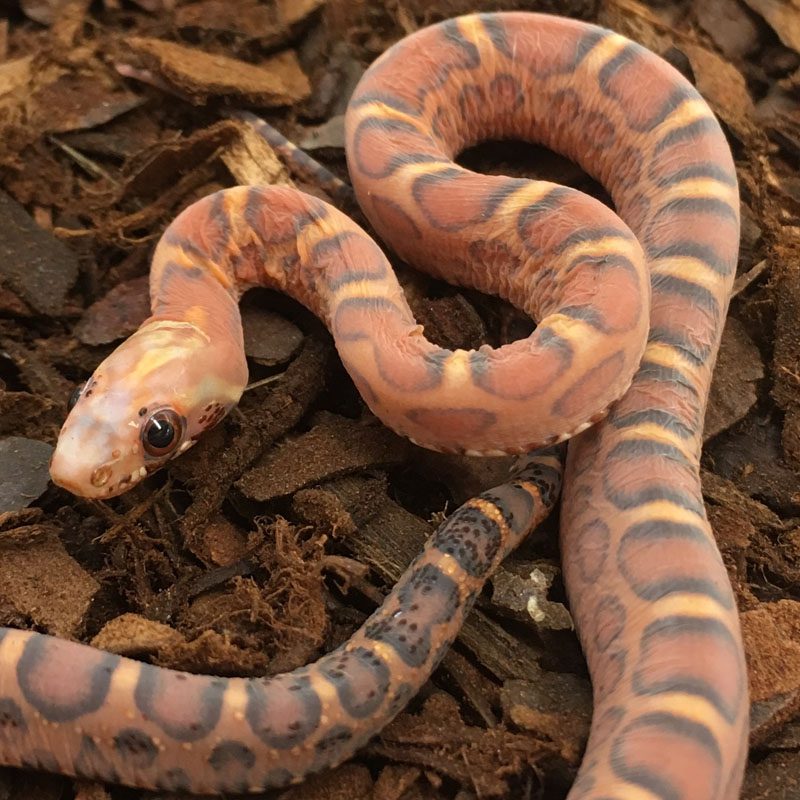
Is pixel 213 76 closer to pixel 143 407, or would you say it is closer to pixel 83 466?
pixel 143 407

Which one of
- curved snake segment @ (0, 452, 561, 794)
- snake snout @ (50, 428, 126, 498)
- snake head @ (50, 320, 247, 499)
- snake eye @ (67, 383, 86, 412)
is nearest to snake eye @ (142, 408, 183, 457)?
snake head @ (50, 320, 247, 499)

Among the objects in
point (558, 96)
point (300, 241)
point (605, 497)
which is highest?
point (558, 96)

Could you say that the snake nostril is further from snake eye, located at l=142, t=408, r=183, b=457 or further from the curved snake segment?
the curved snake segment

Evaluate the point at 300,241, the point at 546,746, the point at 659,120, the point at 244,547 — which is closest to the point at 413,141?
the point at 300,241

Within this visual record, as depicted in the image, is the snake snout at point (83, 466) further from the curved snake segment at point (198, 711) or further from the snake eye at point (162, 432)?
the curved snake segment at point (198, 711)

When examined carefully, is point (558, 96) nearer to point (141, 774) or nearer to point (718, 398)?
point (718, 398)

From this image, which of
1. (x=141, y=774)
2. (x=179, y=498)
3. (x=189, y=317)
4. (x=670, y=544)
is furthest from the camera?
(x=189, y=317)

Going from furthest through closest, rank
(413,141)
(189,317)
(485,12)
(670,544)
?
1. (485,12)
2. (413,141)
3. (189,317)
4. (670,544)
